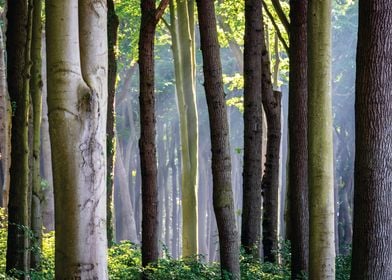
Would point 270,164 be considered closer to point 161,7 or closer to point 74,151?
point 161,7

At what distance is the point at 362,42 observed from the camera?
8.52 m

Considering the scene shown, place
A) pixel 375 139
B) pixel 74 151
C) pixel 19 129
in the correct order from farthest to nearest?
pixel 19 129
pixel 375 139
pixel 74 151

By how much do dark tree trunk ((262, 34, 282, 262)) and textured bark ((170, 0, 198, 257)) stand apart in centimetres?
282

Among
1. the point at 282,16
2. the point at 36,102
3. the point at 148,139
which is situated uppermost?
the point at 282,16

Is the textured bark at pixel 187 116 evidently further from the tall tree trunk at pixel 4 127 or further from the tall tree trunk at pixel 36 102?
the tall tree trunk at pixel 36 102

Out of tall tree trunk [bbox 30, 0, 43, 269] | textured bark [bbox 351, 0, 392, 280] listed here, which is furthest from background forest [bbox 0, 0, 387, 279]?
textured bark [bbox 351, 0, 392, 280]

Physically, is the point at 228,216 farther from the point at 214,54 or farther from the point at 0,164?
the point at 0,164

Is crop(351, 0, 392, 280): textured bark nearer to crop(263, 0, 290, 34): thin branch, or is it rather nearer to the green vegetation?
the green vegetation

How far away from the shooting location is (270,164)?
55.4 ft

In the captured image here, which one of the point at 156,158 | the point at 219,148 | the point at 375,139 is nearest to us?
the point at 375,139

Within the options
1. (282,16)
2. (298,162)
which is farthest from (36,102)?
(282,16)

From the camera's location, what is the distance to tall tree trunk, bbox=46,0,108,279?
6078mm

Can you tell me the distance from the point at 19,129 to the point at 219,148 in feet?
8.46

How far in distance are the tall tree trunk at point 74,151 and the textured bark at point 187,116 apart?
1318 cm
